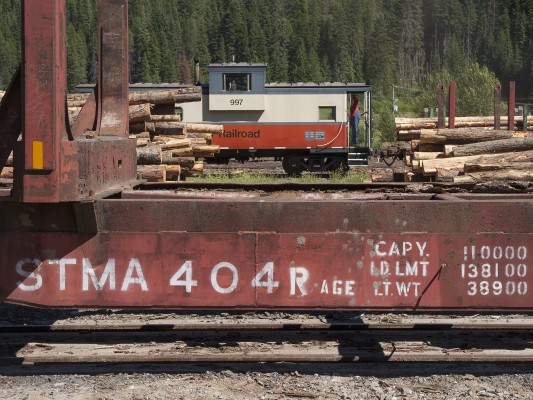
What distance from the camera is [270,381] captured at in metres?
5.50

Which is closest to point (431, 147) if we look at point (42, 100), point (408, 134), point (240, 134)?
point (408, 134)

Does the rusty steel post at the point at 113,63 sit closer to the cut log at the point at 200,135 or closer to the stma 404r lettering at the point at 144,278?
the stma 404r lettering at the point at 144,278

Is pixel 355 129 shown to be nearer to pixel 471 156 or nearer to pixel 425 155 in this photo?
pixel 425 155

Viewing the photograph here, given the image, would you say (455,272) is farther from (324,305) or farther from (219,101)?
(219,101)

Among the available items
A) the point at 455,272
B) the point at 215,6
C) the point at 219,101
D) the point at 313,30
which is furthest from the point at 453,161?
the point at 215,6

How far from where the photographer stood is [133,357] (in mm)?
5863

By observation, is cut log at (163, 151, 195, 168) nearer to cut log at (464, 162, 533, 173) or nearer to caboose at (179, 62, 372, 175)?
cut log at (464, 162, 533, 173)

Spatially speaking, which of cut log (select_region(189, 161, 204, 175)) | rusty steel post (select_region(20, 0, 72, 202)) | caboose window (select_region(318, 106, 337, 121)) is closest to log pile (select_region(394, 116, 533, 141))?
cut log (select_region(189, 161, 204, 175))

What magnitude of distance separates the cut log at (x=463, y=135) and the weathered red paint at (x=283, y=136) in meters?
11.2

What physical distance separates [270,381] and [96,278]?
134 centimetres

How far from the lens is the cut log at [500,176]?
1444cm

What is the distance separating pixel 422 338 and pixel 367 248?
1.80m

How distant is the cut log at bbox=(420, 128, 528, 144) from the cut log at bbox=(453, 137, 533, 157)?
5.80 feet

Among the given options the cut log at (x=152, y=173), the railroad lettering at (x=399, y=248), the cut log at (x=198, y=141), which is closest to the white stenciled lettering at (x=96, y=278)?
the railroad lettering at (x=399, y=248)
